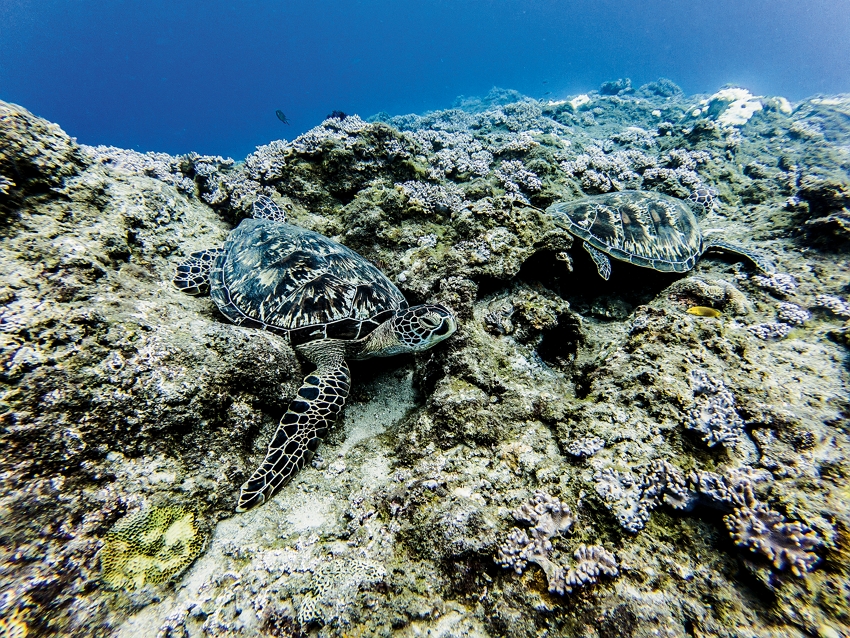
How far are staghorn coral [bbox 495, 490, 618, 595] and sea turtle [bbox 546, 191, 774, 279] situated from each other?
2592 mm

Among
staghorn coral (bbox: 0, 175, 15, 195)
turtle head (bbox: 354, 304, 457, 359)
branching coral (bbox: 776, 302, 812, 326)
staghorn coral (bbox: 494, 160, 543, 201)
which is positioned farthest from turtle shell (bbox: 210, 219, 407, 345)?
branching coral (bbox: 776, 302, 812, 326)

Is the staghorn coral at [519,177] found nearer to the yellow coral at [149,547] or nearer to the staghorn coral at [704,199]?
the staghorn coral at [704,199]

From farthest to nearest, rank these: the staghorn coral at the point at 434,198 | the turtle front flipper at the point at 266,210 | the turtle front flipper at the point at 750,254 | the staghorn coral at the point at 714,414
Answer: the turtle front flipper at the point at 266,210, the staghorn coral at the point at 434,198, the turtle front flipper at the point at 750,254, the staghorn coral at the point at 714,414

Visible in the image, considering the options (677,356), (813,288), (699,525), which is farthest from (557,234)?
(699,525)

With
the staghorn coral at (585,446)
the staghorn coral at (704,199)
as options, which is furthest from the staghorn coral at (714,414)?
the staghorn coral at (704,199)

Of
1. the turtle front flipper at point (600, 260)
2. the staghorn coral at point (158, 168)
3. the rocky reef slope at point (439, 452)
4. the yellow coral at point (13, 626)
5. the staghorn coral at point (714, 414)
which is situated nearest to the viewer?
the yellow coral at point (13, 626)

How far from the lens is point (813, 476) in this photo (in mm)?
1390

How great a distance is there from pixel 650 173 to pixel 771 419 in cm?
555

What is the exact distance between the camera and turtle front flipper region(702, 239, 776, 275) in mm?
2850

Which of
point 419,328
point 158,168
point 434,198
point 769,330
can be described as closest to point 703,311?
point 769,330

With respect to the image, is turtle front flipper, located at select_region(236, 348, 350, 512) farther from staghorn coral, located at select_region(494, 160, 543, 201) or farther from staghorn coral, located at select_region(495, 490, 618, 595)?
staghorn coral, located at select_region(494, 160, 543, 201)

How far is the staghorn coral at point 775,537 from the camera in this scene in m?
1.18

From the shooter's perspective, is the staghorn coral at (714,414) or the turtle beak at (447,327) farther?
the turtle beak at (447,327)

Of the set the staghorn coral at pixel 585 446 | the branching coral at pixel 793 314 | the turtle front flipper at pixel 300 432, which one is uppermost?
the branching coral at pixel 793 314
